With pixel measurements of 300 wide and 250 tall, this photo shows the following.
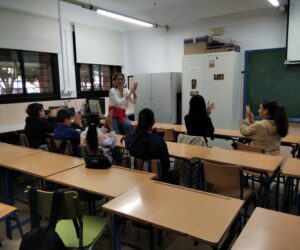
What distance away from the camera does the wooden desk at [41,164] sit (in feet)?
7.85

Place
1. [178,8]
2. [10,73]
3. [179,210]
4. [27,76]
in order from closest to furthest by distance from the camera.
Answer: [179,210]
[10,73]
[27,76]
[178,8]

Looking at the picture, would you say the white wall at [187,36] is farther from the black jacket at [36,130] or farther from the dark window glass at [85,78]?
the black jacket at [36,130]

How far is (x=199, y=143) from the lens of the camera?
3422 millimetres

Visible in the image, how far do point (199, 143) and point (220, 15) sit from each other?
3605mm

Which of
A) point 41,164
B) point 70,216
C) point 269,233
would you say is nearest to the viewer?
point 269,233

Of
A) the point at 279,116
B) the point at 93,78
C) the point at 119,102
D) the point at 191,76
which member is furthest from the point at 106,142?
the point at 93,78

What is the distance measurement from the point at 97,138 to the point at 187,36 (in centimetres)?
446

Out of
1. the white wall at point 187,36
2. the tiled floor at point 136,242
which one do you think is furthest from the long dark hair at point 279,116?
the white wall at point 187,36

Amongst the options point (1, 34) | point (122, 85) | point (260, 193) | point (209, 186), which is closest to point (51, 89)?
point (1, 34)

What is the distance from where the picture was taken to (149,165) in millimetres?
2457

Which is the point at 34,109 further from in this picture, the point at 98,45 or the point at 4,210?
the point at 98,45

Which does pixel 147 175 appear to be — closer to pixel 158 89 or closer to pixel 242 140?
pixel 242 140

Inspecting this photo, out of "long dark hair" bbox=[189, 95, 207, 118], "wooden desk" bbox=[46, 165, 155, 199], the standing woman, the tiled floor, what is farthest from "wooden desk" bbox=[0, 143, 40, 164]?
"long dark hair" bbox=[189, 95, 207, 118]

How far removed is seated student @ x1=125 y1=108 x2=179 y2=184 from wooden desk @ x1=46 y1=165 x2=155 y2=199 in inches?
9.2
